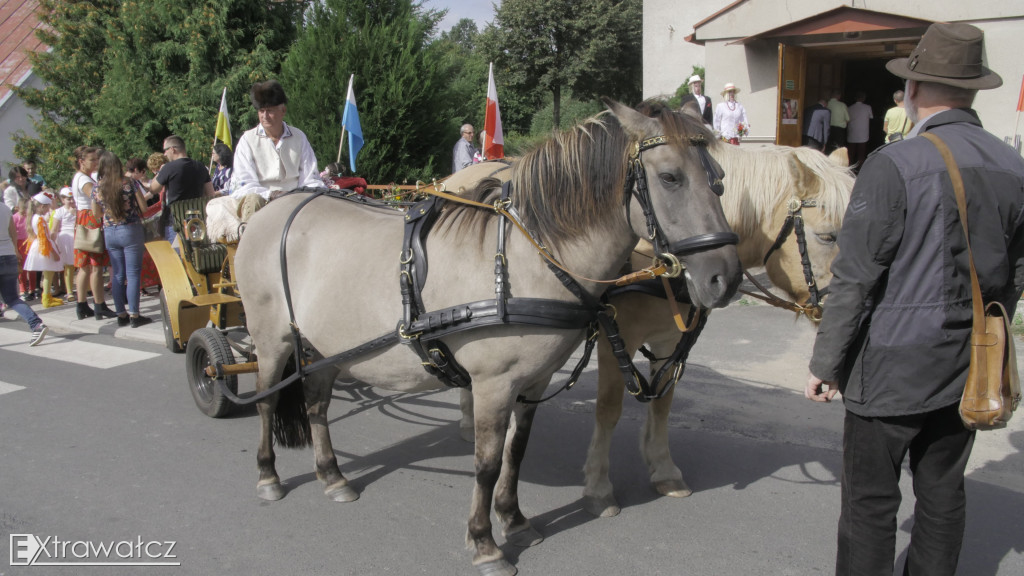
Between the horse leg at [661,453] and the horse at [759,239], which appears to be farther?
the horse leg at [661,453]

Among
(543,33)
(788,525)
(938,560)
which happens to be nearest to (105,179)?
(788,525)

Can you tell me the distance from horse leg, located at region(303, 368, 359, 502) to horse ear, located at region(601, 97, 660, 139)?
6.83 feet

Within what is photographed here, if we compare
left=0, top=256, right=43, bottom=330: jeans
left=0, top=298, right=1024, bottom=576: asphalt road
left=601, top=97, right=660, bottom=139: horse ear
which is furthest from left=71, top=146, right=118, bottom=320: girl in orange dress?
left=601, top=97, right=660, bottom=139: horse ear

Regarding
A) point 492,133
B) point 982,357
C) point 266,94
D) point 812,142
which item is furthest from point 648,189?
point 812,142

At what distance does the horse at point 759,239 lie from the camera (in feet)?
10.1

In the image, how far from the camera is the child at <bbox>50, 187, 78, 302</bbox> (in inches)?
381

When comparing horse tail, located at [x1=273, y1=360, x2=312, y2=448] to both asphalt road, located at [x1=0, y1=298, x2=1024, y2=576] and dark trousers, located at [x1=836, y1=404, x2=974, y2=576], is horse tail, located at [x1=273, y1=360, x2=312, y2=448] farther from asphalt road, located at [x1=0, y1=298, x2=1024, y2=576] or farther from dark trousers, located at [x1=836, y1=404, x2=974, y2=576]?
dark trousers, located at [x1=836, y1=404, x2=974, y2=576]

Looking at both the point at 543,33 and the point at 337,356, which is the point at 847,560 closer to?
the point at 337,356

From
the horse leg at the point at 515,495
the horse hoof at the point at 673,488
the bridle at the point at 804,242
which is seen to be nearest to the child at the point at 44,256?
the horse leg at the point at 515,495

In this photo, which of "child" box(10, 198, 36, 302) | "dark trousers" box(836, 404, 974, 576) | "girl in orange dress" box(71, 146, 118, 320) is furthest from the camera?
"child" box(10, 198, 36, 302)

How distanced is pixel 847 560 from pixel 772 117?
376 inches

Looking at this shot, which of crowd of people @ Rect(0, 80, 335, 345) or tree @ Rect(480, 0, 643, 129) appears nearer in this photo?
crowd of people @ Rect(0, 80, 335, 345)

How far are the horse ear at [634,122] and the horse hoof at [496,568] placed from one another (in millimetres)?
1848

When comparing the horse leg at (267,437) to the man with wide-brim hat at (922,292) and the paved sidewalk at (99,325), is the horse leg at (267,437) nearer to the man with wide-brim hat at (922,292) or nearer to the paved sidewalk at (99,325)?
the man with wide-brim hat at (922,292)
